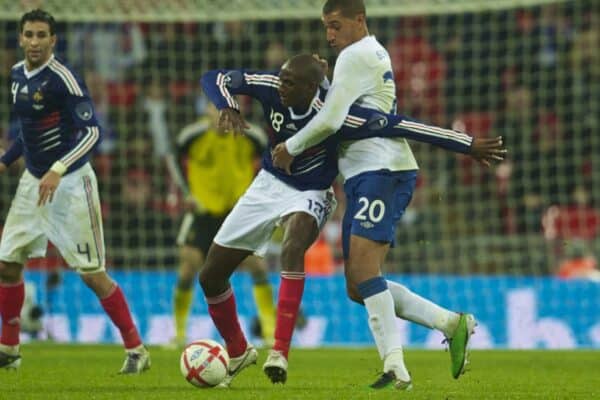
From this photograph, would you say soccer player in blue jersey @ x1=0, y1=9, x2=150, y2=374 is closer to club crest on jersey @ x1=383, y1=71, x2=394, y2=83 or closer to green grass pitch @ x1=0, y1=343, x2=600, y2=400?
green grass pitch @ x1=0, y1=343, x2=600, y2=400

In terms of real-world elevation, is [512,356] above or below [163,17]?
below

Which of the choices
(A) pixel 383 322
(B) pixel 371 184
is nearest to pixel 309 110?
(B) pixel 371 184

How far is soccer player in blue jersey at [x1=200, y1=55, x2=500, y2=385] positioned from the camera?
6664 millimetres

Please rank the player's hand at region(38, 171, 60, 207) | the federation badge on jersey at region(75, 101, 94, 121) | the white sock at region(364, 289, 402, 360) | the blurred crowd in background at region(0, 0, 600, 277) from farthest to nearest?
1. the blurred crowd in background at region(0, 0, 600, 277)
2. the federation badge on jersey at region(75, 101, 94, 121)
3. the player's hand at region(38, 171, 60, 207)
4. the white sock at region(364, 289, 402, 360)

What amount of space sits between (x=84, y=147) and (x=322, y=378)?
1916mm

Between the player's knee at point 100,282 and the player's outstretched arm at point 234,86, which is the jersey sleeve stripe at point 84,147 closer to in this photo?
the player's knee at point 100,282

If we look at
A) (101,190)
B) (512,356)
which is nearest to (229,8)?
(101,190)

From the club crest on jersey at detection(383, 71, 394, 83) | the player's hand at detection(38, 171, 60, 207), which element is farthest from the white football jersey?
the player's hand at detection(38, 171, 60, 207)

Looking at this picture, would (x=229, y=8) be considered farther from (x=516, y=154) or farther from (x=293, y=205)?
(x=293, y=205)

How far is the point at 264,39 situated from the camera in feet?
48.5

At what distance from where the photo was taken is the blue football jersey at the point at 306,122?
21.9 feet

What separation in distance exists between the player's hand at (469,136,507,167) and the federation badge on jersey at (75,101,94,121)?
7.97 ft

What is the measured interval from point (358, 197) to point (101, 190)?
27.6 feet

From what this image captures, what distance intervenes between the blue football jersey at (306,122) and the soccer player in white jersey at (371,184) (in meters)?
0.08
